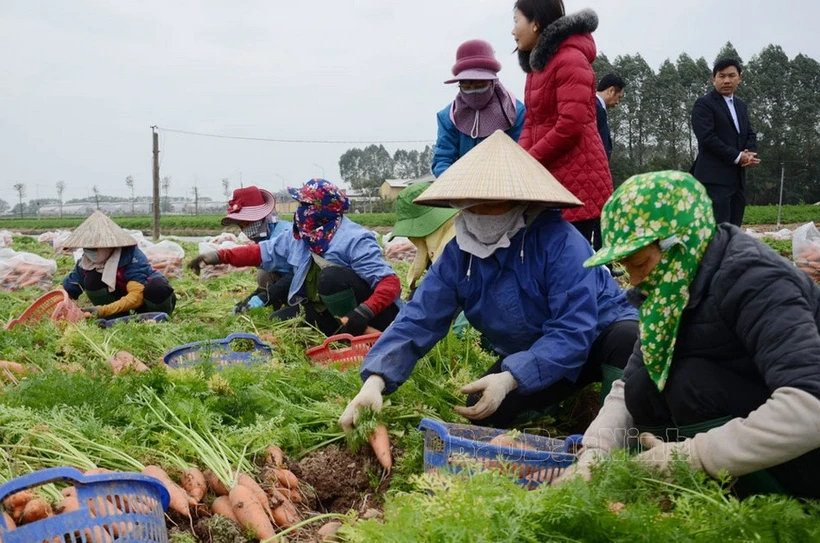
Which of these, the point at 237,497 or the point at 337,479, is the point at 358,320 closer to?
the point at 337,479

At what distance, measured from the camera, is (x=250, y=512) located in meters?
2.33

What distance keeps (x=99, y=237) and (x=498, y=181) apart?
3.99 metres

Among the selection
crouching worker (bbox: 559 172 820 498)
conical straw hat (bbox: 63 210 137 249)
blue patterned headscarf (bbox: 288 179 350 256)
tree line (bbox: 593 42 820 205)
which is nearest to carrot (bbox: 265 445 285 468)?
crouching worker (bbox: 559 172 820 498)

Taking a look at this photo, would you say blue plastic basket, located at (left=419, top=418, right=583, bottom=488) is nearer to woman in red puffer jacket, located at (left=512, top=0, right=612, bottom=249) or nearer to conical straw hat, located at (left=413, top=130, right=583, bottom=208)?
conical straw hat, located at (left=413, top=130, right=583, bottom=208)

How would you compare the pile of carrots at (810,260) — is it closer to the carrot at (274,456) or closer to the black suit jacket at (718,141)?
the black suit jacket at (718,141)

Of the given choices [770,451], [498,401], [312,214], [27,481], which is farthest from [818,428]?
[312,214]

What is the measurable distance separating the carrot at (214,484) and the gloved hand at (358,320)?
74.6 inches

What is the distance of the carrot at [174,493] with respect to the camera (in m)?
2.35

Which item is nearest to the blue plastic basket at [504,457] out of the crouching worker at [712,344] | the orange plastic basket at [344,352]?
the crouching worker at [712,344]

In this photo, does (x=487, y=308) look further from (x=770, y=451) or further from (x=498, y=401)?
(x=770, y=451)

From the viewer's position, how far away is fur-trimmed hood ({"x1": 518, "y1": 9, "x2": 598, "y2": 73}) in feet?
13.3

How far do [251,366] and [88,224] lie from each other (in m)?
2.94

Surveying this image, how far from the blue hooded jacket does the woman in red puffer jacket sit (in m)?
1.16

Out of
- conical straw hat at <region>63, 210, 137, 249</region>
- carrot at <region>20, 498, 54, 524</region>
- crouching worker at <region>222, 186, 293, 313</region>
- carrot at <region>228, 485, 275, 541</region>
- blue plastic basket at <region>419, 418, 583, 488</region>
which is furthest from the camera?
crouching worker at <region>222, 186, 293, 313</region>
